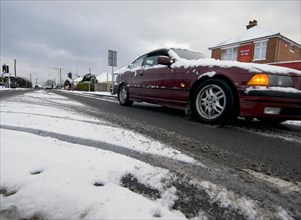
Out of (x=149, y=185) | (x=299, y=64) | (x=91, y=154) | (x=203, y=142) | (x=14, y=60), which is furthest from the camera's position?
(x=14, y=60)

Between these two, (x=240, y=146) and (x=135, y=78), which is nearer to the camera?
(x=240, y=146)

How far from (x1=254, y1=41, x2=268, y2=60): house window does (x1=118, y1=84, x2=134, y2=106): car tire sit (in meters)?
22.2

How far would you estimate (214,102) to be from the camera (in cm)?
376

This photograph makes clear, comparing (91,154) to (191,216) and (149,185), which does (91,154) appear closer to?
(149,185)

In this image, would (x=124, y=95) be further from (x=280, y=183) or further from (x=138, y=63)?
(x=280, y=183)

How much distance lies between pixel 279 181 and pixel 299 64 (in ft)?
52.0

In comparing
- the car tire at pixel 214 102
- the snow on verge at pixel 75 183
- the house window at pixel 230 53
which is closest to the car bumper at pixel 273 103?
the car tire at pixel 214 102

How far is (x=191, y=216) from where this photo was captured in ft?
3.70

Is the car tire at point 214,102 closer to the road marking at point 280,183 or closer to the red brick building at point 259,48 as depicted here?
the road marking at point 280,183

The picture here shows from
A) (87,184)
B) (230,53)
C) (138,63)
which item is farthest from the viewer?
(230,53)

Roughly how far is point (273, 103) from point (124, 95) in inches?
161

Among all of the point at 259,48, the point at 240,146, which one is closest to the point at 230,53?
the point at 259,48

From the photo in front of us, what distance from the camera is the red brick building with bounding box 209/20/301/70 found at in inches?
939

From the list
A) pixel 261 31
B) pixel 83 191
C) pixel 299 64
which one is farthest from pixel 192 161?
pixel 261 31
